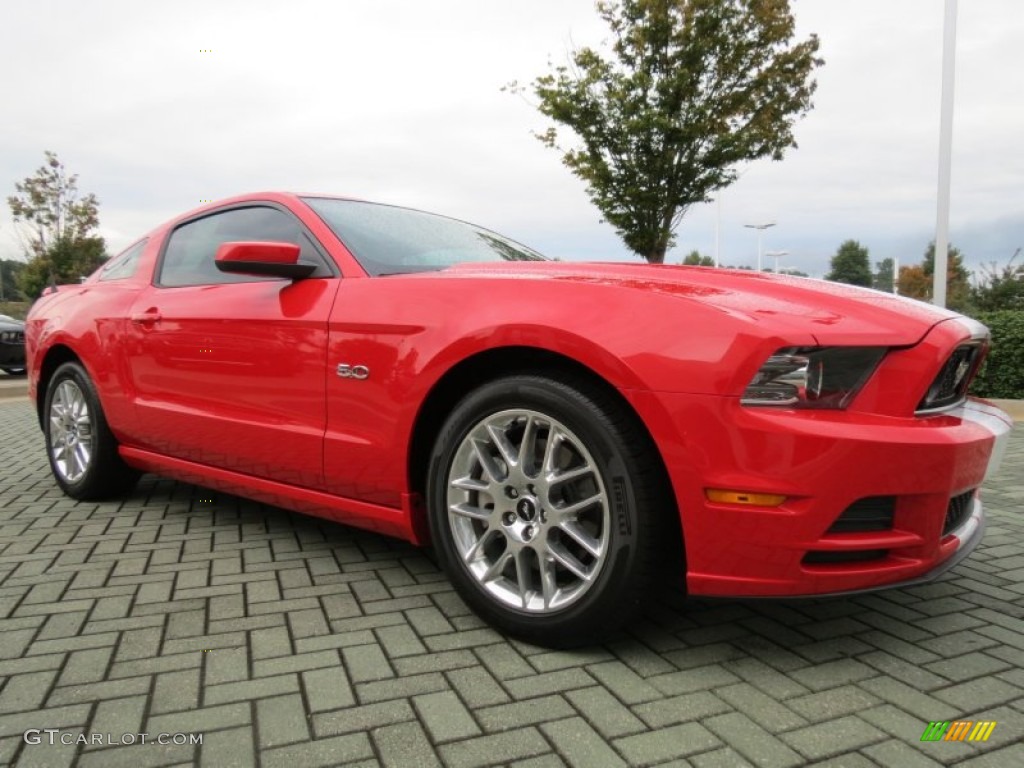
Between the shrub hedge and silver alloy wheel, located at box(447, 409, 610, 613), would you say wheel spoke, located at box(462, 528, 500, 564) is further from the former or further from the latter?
the shrub hedge

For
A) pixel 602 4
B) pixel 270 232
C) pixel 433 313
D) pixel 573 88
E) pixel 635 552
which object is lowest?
pixel 635 552

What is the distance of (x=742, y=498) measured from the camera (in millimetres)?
1807

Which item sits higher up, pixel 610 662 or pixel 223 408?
pixel 223 408

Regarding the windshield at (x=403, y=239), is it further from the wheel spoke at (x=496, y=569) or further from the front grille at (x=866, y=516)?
the front grille at (x=866, y=516)

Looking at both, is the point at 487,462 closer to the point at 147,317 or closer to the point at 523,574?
the point at 523,574

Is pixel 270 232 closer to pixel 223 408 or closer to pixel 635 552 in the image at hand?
pixel 223 408

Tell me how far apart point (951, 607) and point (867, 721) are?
0.98 meters

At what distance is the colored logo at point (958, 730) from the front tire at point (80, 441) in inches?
143

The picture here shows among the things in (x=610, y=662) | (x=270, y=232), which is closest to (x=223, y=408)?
(x=270, y=232)

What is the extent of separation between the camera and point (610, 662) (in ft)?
6.66

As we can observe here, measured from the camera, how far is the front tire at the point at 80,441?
373 cm

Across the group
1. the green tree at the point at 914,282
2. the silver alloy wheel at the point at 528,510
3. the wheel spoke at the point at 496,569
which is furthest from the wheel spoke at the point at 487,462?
the green tree at the point at 914,282

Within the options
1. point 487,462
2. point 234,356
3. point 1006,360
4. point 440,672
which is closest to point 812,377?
point 487,462

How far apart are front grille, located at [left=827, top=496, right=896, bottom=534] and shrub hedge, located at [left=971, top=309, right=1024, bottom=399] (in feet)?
25.1
